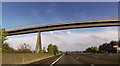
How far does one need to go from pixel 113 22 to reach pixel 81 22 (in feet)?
26.2

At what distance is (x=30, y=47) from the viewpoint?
37812 millimetres

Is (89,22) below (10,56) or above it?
above

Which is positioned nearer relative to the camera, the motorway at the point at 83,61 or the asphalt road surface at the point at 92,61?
the motorway at the point at 83,61

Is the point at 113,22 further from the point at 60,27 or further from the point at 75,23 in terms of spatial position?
the point at 60,27

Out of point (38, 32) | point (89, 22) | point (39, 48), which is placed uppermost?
point (89, 22)

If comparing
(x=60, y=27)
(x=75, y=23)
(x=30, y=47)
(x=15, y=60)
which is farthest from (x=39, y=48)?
(x=15, y=60)

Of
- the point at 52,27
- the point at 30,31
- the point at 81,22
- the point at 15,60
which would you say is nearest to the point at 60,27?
the point at 52,27

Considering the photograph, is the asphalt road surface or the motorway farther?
the asphalt road surface

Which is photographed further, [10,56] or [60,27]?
[60,27]

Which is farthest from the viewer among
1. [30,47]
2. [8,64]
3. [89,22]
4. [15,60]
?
[30,47]

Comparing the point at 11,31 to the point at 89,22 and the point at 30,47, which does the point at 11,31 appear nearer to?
the point at 30,47

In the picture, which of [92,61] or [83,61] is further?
[83,61]

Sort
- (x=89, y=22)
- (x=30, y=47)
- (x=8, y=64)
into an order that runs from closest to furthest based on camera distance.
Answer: (x=8, y=64), (x=89, y=22), (x=30, y=47)

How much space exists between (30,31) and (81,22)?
506 inches
